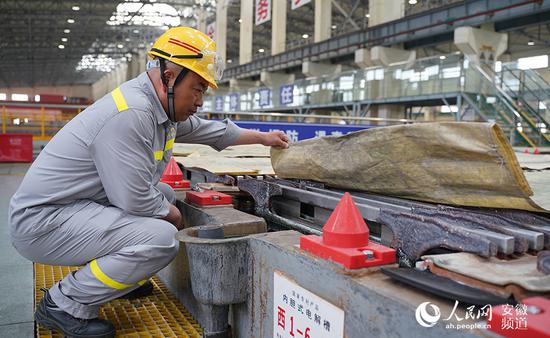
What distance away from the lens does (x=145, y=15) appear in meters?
32.7

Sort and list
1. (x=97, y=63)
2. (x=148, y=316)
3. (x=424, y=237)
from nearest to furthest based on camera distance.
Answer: (x=424, y=237) < (x=148, y=316) < (x=97, y=63)

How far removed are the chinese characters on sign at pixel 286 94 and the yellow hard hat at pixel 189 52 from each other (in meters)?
19.0

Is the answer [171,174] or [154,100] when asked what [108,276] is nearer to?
[154,100]

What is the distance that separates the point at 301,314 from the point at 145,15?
34603 mm

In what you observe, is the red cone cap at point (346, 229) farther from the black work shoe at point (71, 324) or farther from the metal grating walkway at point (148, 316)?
the black work shoe at point (71, 324)

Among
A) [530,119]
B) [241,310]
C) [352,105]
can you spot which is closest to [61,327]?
[241,310]

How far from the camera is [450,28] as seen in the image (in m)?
14.3

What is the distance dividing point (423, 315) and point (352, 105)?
17.5m

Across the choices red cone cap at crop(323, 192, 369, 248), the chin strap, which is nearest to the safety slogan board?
red cone cap at crop(323, 192, 369, 248)

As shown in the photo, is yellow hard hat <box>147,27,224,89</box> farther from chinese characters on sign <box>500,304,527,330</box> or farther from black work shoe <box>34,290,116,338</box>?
chinese characters on sign <box>500,304,527,330</box>

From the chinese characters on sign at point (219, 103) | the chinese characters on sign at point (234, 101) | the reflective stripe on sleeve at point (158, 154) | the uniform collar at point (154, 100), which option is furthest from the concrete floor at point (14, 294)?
the chinese characters on sign at point (219, 103)

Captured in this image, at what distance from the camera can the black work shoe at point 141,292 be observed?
8.91 ft

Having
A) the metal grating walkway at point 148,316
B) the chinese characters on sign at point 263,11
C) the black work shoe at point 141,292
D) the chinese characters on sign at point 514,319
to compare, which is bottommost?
the metal grating walkway at point 148,316

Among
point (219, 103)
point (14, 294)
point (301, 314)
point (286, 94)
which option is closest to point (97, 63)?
point (219, 103)
